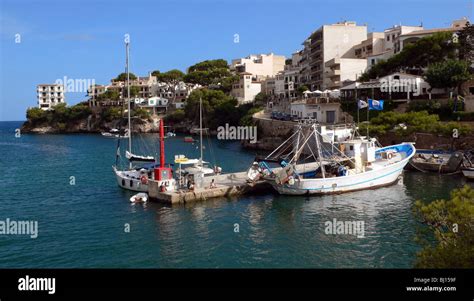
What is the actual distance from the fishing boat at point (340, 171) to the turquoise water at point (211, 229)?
0.91 meters

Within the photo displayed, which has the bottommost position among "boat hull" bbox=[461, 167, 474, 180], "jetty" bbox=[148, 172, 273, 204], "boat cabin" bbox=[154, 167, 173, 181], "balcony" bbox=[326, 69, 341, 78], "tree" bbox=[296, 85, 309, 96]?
"jetty" bbox=[148, 172, 273, 204]

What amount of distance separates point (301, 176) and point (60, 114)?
113332mm

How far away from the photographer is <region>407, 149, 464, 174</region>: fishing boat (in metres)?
41.1

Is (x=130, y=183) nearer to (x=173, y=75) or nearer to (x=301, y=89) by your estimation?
(x=301, y=89)

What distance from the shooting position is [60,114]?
5256 inches

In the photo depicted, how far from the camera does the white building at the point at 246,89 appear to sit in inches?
4405

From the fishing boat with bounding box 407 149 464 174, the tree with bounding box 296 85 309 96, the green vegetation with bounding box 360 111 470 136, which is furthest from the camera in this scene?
the tree with bounding box 296 85 309 96

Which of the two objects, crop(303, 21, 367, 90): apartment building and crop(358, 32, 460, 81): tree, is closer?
crop(358, 32, 460, 81): tree

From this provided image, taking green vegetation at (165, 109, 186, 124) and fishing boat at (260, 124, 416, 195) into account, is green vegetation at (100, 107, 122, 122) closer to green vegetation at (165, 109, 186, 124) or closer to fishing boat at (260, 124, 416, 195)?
green vegetation at (165, 109, 186, 124)

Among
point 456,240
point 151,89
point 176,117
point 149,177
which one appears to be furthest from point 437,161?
point 151,89

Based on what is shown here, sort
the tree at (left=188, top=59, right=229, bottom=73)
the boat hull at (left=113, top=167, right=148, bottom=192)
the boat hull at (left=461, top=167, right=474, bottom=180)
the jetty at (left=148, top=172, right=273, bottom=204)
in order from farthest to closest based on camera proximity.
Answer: the tree at (left=188, top=59, right=229, bottom=73) < the boat hull at (left=461, top=167, right=474, bottom=180) < the boat hull at (left=113, top=167, right=148, bottom=192) < the jetty at (left=148, top=172, right=273, bottom=204)

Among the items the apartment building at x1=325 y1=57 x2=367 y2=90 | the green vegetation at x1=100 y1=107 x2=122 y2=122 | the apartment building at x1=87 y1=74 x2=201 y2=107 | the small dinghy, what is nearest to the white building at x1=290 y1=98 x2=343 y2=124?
the apartment building at x1=325 y1=57 x2=367 y2=90

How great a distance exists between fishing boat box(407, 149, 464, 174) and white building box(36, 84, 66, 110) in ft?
458

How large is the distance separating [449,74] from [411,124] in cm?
922
